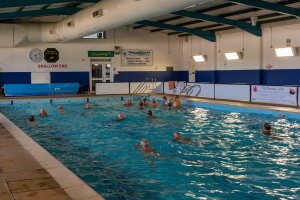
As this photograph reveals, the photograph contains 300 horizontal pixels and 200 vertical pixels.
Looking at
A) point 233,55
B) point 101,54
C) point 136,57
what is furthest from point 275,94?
point 101,54

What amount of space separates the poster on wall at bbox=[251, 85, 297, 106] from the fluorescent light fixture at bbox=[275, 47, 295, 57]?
2.82 metres

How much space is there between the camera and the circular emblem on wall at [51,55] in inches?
892

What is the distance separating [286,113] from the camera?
1277 cm

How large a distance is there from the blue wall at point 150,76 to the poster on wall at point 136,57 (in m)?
0.60

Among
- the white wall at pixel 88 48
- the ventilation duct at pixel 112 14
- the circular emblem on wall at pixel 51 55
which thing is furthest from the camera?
the circular emblem on wall at pixel 51 55

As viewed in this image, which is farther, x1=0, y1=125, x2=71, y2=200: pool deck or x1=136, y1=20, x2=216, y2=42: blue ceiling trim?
x1=136, y1=20, x2=216, y2=42: blue ceiling trim

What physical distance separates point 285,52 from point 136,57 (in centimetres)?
1050

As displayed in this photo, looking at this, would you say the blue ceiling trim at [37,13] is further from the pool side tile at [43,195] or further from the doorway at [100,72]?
the pool side tile at [43,195]

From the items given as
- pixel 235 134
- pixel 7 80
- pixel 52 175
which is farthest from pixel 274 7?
pixel 7 80

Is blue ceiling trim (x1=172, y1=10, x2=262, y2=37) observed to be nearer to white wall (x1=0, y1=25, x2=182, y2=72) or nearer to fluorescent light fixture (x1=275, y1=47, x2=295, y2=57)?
fluorescent light fixture (x1=275, y1=47, x2=295, y2=57)

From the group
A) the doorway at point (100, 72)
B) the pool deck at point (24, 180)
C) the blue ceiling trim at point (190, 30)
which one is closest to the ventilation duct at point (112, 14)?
the blue ceiling trim at point (190, 30)

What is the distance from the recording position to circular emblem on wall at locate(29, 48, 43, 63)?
2236cm

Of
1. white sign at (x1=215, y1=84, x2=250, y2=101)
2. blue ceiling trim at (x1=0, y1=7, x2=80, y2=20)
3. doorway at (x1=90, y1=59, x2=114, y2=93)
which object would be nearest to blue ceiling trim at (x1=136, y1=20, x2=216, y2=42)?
blue ceiling trim at (x1=0, y1=7, x2=80, y2=20)

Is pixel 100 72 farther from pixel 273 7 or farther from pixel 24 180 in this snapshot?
pixel 24 180
